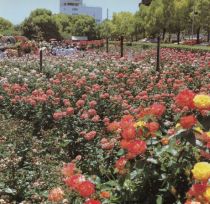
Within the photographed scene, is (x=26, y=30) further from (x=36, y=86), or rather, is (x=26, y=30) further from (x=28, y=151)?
(x=28, y=151)

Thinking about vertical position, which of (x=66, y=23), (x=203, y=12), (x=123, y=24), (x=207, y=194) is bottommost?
(x=66, y=23)

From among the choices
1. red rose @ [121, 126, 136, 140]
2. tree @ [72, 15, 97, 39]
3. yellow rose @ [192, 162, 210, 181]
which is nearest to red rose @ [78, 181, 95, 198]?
red rose @ [121, 126, 136, 140]

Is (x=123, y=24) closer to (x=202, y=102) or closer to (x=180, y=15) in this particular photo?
(x=180, y=15)

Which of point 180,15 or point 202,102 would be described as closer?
point 202,102

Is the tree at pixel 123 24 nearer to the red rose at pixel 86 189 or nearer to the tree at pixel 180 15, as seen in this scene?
the tree at pixel 180 15

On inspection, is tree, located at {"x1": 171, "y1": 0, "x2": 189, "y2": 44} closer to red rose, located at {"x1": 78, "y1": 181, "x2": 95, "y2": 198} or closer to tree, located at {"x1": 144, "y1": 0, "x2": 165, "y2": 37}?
tree, located at {"x1": 144, "y1": 0, "x2": 165, "y2": 37}

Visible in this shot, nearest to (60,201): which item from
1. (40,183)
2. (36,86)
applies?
(40,183)

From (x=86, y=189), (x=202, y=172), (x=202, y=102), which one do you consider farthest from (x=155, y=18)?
(x=202, y=172)

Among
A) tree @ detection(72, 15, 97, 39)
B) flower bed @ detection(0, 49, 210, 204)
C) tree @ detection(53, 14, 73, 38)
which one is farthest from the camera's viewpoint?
tree @ detection(53, 14, 73, 38)

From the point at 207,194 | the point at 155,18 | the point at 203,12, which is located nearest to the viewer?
the point at 207,194

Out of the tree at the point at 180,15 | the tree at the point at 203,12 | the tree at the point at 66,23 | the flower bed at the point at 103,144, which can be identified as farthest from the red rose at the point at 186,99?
the tree at the point at 66,23

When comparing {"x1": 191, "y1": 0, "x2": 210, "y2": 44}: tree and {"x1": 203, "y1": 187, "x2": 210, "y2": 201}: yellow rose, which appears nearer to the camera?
{"x1": 203, "y1": 187, "x2": 210, "y2": 201}: yellow rose

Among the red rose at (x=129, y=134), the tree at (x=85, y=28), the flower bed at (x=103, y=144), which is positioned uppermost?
the red rose at (x=129, y=134)

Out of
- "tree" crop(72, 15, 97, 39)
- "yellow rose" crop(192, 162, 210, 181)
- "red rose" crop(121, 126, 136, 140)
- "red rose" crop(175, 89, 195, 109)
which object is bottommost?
"tree" crop(72, 15, 97, 39)
